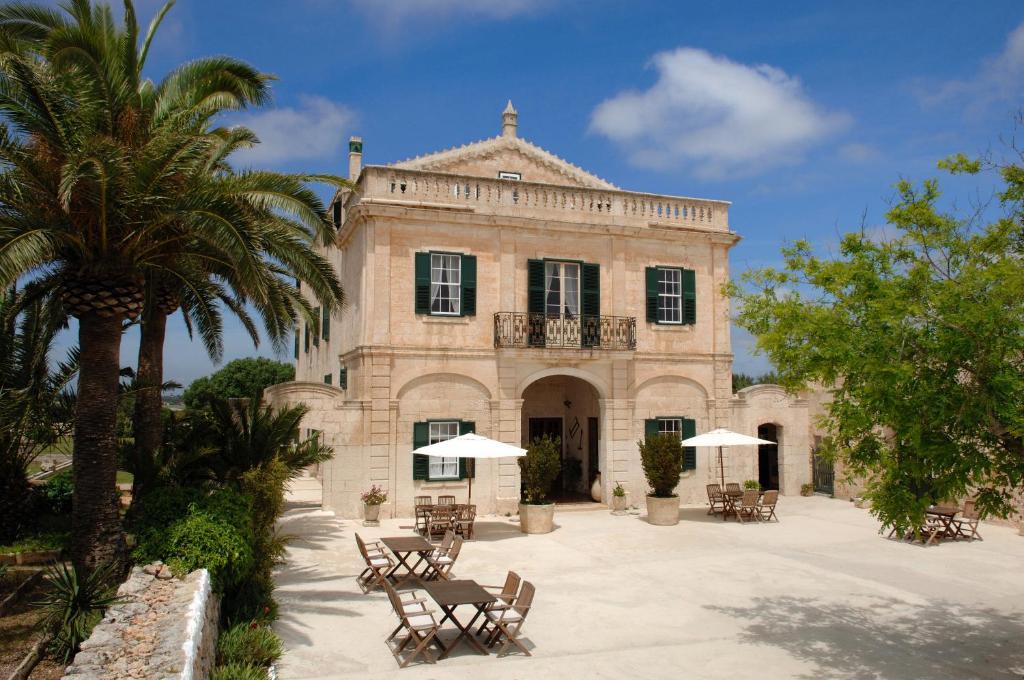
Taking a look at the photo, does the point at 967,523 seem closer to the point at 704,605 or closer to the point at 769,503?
the point at 769,503

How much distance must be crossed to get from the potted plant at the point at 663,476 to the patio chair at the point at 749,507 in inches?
72.9

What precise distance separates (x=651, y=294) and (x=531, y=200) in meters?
4.51

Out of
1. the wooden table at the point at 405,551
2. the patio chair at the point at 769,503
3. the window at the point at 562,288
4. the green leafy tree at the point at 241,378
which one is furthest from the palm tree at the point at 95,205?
the green leafy tree at the point at 241,378

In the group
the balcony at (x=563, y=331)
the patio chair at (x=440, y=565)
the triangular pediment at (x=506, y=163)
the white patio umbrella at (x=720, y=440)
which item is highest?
the triangular pediment at (x=506, y=163)

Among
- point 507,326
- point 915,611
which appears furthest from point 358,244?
point 915,611

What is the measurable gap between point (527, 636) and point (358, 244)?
13496mm

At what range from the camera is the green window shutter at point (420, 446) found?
64.4 ft

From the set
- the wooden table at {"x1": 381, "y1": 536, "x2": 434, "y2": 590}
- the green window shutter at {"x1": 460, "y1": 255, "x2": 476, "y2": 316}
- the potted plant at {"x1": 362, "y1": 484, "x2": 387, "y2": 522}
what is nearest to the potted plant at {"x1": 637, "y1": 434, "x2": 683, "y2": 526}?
the green window shutter at {"x1": 460, "y1": 255, "x2": 476, "y2": 316}

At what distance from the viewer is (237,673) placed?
7.84 m

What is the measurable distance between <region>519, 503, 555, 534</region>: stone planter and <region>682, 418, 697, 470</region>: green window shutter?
20.2 feet

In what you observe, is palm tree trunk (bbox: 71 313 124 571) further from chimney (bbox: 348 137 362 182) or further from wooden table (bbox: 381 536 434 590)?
chimney (bbox: 348 137 362 182)

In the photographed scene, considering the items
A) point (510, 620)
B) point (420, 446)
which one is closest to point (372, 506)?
point (420, 446)

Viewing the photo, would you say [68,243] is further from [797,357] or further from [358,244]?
[358,244]

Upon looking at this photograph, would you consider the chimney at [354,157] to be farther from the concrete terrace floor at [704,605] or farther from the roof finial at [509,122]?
the concrete terrace floor at [704,605]
